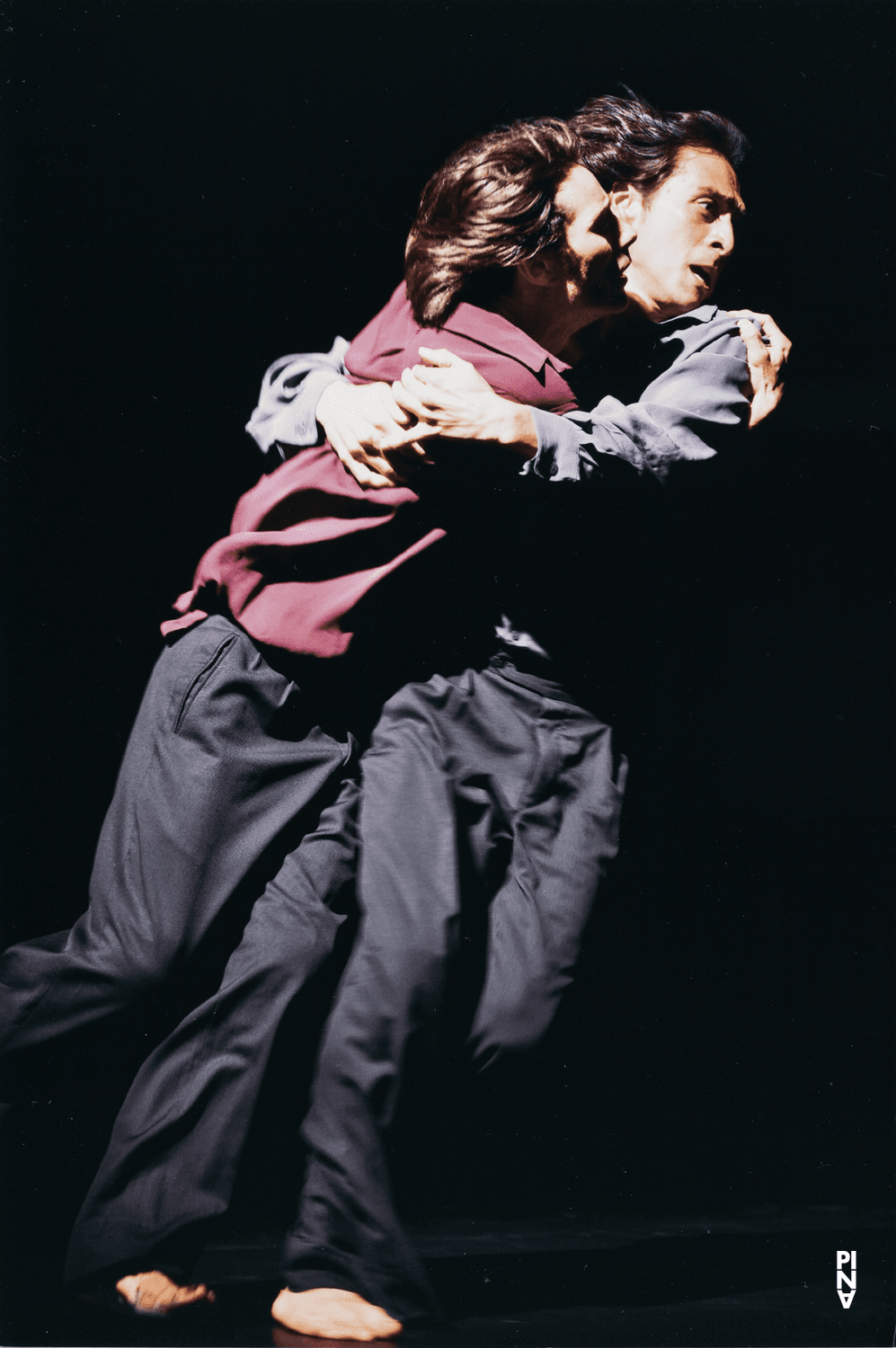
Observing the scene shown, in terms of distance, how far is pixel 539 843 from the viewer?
8.01 ft

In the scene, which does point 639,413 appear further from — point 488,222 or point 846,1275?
point 846,1275

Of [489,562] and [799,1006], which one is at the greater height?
[489,562]

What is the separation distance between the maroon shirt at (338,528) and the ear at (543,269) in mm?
113

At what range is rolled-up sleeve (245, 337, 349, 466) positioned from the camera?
2.51 m

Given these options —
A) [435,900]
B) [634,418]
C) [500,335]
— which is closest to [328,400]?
[500,335]

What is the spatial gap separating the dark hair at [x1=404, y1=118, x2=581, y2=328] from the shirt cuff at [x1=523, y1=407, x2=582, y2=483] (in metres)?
0.33

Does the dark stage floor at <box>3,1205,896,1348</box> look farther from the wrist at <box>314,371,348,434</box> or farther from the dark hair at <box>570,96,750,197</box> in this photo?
the dark hair at <box>570,96,750,197</box>

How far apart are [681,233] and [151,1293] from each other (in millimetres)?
2324

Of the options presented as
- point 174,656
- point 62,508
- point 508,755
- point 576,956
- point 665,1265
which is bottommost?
point 665,1265

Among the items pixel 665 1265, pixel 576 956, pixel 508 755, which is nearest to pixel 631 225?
Result: pixel 508 755

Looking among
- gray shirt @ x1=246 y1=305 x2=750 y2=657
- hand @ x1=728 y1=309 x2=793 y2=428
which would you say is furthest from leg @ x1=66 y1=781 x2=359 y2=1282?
hand @ x1=728 y1=309 x2=793 y2=428

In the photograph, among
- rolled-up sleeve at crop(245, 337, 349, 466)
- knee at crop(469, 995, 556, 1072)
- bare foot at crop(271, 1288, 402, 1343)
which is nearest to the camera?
bare foot at crop(271, 1288, 402, 1343)

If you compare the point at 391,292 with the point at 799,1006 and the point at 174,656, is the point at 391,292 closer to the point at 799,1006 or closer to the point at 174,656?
the point at 174,656

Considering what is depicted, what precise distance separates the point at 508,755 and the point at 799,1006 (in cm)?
83
